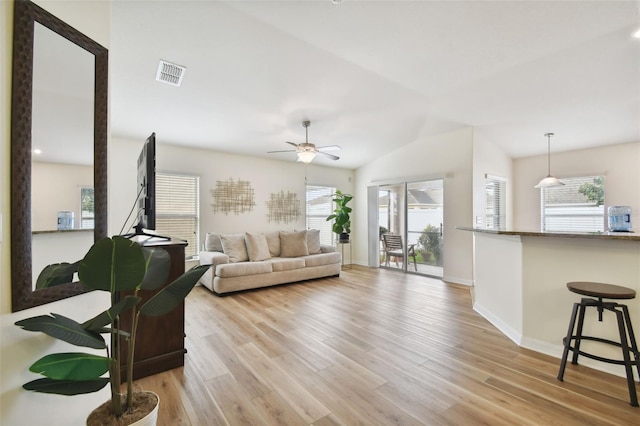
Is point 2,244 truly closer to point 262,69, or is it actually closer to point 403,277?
point 262,69

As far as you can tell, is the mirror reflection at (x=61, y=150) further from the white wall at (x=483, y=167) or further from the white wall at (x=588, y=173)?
the white wall at (x=588, y=173)

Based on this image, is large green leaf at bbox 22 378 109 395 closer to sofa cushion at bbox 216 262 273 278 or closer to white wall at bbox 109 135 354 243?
sofa cushion at bbox 216 262 273 278

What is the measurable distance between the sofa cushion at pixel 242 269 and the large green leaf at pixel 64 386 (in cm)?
325

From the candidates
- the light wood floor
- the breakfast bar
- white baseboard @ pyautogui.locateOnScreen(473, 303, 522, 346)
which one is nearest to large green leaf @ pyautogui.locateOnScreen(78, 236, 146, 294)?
the light wood floor

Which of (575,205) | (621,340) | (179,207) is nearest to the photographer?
(621,340)

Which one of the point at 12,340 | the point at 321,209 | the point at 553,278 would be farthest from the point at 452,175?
the point at 12,340

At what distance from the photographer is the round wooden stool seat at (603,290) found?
6.16 feet

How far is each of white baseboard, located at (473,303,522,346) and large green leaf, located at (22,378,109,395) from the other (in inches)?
128

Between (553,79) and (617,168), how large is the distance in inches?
129

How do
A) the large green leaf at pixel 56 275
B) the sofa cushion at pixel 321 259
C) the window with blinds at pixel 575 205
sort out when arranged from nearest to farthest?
the large green leaf at pixel 56 275
the window with blinds at pixel 575 205
the sofa cushion at pixel 321 259

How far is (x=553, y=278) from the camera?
246 centimetres

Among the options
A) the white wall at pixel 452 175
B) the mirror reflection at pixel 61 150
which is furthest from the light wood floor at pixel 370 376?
the white wall at pixel 452 175

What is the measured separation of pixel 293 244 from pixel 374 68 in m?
3.54

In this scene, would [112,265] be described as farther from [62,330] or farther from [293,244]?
[293,244]
